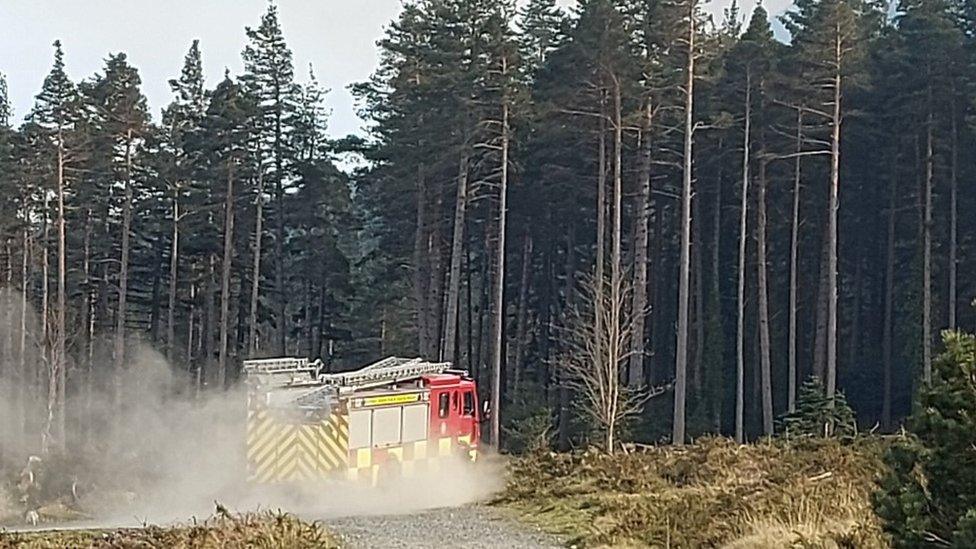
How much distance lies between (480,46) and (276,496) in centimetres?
2120

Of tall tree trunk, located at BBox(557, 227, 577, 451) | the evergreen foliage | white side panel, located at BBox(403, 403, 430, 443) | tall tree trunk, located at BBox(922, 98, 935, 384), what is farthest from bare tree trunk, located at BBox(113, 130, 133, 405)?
tall tree trunk, located at BBox(922, 98, 935, 384)

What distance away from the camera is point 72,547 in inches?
496

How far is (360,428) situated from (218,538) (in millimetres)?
8233

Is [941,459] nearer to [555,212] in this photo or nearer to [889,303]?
[889,303]

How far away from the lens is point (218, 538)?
1245cm

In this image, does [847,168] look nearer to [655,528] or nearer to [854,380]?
[854,380]

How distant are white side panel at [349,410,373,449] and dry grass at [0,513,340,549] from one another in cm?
667

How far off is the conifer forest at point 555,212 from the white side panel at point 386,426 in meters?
6.67

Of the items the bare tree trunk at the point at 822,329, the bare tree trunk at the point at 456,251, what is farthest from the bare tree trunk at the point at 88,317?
the bare tree trunk at the point at 822,329

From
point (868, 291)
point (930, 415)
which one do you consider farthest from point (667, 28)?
point (930, 415)

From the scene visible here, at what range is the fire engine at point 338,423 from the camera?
66.7ft

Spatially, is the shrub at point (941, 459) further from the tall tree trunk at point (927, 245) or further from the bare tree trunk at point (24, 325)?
the bare tree trunk at point (24, 325)

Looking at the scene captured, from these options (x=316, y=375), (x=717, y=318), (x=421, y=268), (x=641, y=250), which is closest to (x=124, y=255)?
(x=421, y=268)

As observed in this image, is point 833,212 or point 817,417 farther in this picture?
point 833,212
